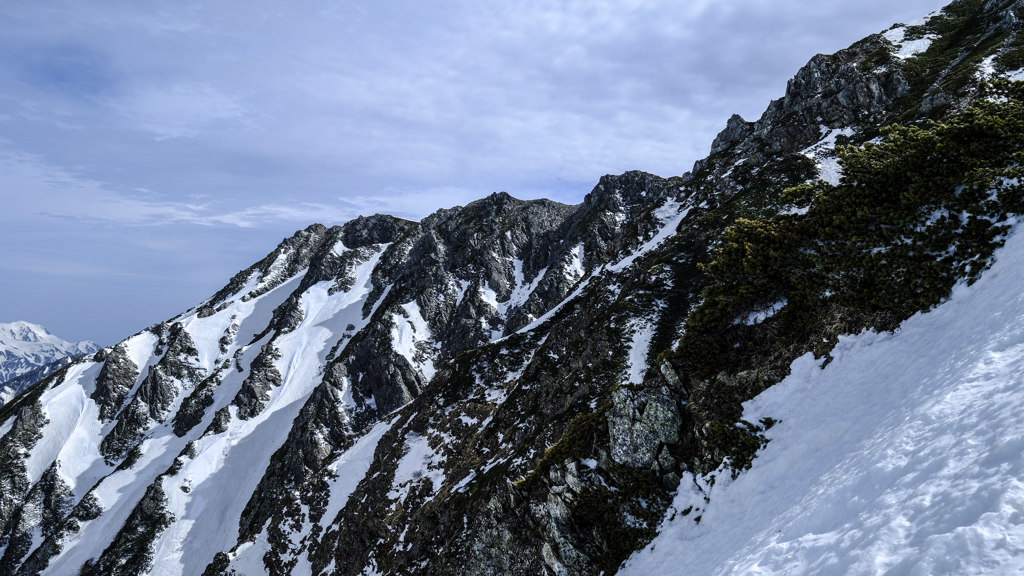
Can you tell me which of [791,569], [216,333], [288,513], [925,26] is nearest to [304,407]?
[288,513]

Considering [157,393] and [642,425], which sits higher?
[157,393]

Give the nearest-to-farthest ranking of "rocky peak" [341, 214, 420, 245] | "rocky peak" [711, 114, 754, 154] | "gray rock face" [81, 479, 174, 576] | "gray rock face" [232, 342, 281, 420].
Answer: "rocky peak" [711, 114, 754, 154] < "gray rock face" [81, 479, 174, 576] < "gray rock face" [232, 342, 281, 420] < "rocky peak" [341, 214, 420, 245]

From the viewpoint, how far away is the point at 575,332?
1880 inches

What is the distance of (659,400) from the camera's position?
17359 millimetres

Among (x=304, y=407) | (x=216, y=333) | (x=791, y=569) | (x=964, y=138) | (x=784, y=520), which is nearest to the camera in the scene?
(x=791, y=569)

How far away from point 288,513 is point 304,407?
139 feet

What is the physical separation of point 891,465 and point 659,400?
832 centimetres

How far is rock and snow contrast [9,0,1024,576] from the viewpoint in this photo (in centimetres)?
1012

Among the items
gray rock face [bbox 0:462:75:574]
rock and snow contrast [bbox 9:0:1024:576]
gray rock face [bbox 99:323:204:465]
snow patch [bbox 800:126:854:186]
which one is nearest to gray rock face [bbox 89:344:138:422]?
rock and snow contrast [bbox 9:0:1024:576]

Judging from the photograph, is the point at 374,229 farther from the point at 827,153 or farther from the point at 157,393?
the point at 827,153

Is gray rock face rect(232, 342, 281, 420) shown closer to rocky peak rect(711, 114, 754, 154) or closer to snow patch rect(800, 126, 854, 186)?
Answer: rocky peak rect(711, 114, 754, 154)

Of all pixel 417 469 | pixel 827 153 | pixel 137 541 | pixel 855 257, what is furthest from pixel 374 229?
pixel 855 257

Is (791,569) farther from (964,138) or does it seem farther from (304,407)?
(304,407)

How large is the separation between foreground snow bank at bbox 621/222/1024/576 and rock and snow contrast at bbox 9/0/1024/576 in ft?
0.21
